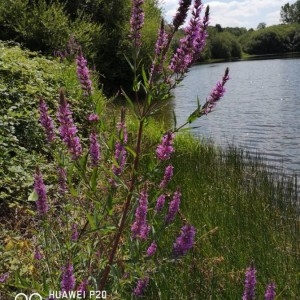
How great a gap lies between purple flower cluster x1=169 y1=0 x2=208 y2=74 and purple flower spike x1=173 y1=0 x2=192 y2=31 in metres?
0.07

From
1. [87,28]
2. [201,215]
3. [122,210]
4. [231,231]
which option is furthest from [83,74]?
[87,28]

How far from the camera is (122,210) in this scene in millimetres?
3016

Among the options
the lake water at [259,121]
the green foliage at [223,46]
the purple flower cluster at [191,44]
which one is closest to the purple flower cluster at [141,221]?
the purple flower cluster at [191,44]

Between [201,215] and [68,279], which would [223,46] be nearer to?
[201,215]

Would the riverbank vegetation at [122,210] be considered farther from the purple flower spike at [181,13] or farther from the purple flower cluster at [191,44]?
the purple flower spike at [181,13]

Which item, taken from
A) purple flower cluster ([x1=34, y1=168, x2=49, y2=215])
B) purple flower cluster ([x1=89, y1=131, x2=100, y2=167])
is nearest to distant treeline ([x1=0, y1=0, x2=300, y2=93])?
purple flower cluster ([x1=89, y1=131, x2=100, y2=167])

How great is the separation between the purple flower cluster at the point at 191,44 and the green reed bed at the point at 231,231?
4.24 ft

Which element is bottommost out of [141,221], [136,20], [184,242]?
[184,242]

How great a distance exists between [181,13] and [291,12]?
194 meters

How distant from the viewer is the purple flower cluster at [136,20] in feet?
8.25

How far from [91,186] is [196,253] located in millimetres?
3057

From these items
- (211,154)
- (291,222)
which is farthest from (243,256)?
(211,154)

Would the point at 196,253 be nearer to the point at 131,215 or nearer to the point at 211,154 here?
the point at 131,215

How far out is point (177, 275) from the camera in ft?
14.6
